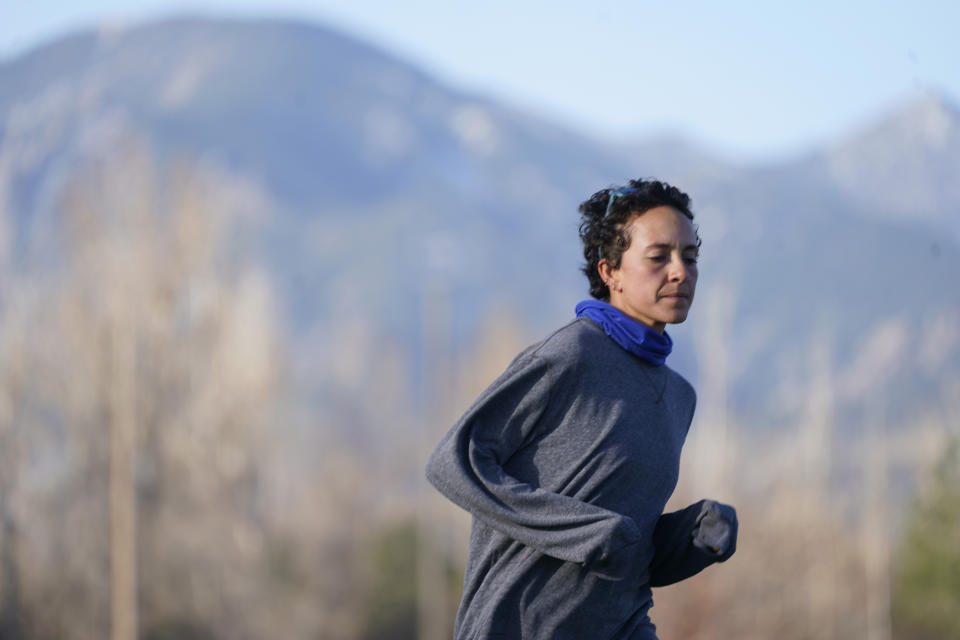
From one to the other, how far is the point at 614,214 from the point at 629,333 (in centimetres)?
32

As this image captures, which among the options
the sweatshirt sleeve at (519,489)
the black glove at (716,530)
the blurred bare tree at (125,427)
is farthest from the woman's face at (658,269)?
the blurred bare tree at (125,427)

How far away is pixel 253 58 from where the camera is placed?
19512cm

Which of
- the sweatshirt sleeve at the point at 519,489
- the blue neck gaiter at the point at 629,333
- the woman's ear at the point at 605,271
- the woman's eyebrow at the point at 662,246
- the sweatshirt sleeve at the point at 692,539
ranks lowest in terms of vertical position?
the sweatshirt sleeve at the point at 692,539

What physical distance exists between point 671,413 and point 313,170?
168 metres

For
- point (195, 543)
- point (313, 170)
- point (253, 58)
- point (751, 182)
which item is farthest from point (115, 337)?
point (253, 58)

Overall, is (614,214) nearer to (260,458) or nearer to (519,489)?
(519,489)

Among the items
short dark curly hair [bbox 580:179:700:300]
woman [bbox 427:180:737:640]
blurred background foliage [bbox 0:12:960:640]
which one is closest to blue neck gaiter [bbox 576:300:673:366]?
woman [bbox 427:180:737:640]

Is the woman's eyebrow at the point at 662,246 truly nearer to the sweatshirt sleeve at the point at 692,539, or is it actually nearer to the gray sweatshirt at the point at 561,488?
the gray sweatshirt at the point at 561,488

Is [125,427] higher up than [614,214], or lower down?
lower down

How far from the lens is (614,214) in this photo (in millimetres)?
3596

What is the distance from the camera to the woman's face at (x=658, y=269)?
137 inches

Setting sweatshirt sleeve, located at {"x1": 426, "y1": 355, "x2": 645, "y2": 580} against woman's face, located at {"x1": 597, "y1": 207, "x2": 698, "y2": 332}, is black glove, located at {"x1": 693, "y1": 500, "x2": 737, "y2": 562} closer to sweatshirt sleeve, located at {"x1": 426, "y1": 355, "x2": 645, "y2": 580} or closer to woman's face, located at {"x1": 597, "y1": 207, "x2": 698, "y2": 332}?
sweatshirt sleeve, located at {"x1": 426, "y1": 355, "x2": 645, "y2": 580}

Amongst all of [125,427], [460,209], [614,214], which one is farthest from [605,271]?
[460,209]

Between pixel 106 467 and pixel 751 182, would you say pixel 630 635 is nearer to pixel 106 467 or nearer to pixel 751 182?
pixel 106 467
